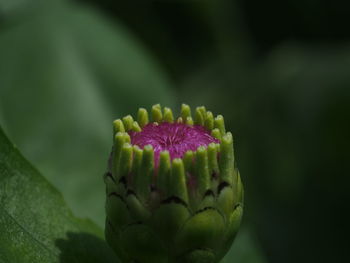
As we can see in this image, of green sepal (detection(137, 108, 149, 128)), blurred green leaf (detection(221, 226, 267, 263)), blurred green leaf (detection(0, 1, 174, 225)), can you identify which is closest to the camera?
green sepal (detection(137, 108, 149, 128))

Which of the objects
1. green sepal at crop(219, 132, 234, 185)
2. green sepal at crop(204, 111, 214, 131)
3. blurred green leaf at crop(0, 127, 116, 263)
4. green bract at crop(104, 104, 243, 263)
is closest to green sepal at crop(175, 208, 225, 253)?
green bract at crop(104, 104, 243, 263)

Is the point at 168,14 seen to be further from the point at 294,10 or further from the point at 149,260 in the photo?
the point at 149,260

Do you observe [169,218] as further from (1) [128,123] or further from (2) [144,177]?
(1) [128,123]

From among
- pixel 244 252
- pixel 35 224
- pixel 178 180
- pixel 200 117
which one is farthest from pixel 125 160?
pixel 244 252

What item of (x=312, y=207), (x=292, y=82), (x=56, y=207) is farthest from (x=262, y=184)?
(x=56, y=207)

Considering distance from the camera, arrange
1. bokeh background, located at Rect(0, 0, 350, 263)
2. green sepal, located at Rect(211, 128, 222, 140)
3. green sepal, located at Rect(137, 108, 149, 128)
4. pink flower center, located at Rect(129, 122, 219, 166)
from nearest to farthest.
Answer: pink flower center, located at Rect(129, 122, 219, 166) → green sepal, located at Rect(211, 128, 222, 140) → green sepal, located at Rect(137, 108, 149, 128) → bokeh background, located at Rect(0, 0, 350, 263)

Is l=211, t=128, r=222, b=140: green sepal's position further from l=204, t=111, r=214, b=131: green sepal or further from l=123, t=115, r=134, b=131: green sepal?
l=123, t=115, r=134, b=131: green sepal
